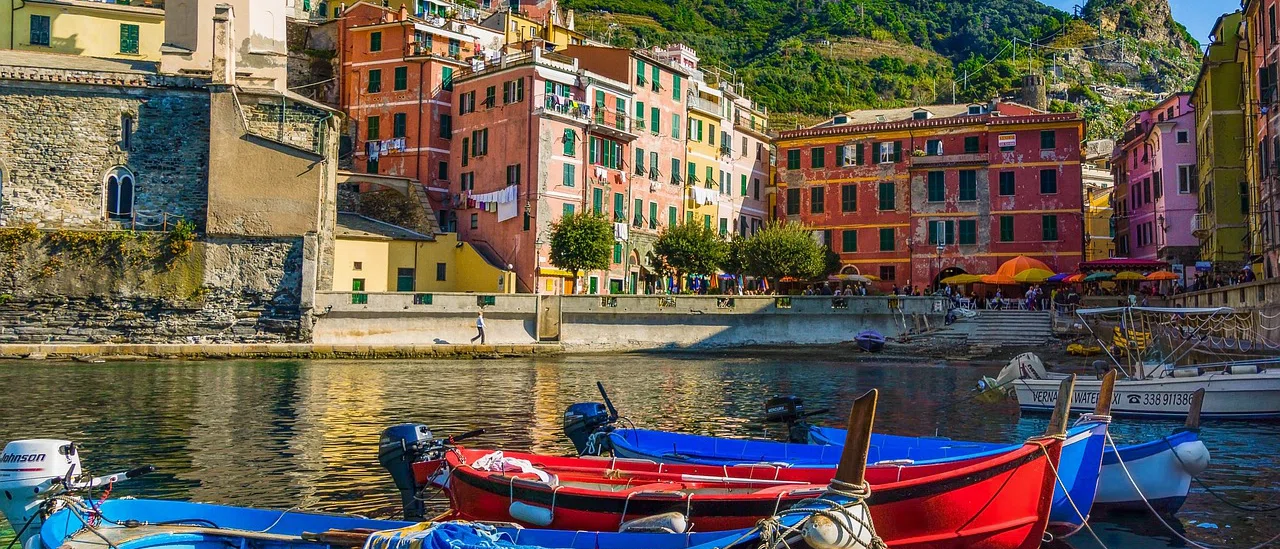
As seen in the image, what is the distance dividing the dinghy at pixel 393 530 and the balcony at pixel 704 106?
54.7 m

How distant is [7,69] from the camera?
145 ft

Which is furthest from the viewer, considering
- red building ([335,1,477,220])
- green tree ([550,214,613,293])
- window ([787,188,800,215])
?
window ([787,188,800,215])

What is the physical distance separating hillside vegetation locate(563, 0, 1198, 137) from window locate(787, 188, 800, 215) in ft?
147

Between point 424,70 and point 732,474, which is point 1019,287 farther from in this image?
point 732,474

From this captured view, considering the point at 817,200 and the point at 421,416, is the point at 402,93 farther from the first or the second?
the point at 421,416

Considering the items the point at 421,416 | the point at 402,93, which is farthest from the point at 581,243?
the point at 421,416

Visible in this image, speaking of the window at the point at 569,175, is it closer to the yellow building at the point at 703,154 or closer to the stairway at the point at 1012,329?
the yellow building at the point at 703,154

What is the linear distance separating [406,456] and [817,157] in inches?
2174

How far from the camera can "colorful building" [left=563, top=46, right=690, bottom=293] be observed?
57906 millimetres

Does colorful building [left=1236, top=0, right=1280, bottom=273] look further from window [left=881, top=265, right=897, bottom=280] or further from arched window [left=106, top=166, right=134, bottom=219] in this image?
arched window [left=106, top=166, right=134, bottom=219]

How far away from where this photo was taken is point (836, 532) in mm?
8555

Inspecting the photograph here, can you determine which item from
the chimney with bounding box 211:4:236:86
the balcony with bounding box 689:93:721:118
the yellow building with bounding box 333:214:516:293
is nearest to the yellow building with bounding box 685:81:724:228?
the balcony with bounding box 689:93:721:118

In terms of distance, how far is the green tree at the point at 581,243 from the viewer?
2010 inches

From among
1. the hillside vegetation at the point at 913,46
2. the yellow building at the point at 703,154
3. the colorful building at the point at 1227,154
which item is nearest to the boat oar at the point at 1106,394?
the colorful building at the point at 1227,154
